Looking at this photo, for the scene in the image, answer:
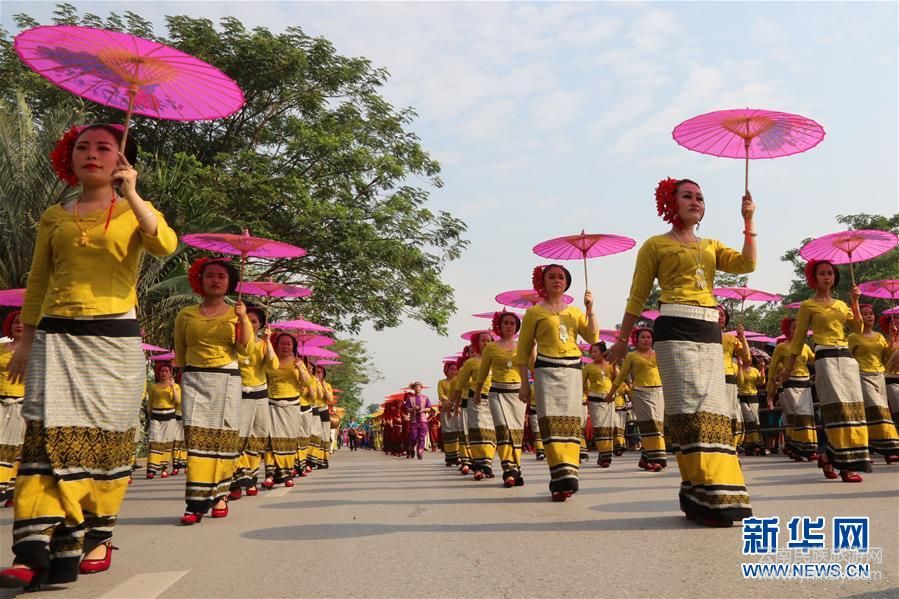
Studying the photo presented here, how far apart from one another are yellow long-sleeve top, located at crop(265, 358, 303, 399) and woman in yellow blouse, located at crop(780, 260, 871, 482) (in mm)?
6332

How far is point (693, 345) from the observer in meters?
5.74

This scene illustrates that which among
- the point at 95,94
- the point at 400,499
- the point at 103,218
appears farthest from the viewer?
the point at 400,499

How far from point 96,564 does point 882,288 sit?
12.0 meters

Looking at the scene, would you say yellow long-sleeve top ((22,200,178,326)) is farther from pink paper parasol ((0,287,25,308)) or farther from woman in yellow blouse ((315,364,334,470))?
woman in yellow blouse ((315,364,334,470))

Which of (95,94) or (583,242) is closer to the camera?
(95,94)

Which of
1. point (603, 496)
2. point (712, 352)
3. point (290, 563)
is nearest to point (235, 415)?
point (290, 563)

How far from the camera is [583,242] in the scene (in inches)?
377

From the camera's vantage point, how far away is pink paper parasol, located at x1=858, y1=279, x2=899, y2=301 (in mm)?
12253

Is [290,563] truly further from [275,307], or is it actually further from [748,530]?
[275,307]

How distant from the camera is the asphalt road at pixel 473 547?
383 centimetres

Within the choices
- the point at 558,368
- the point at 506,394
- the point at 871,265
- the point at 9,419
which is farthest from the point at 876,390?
the point at 871,265

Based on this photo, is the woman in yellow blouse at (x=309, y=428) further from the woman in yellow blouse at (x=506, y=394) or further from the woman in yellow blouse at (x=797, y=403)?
the woman in yellow blouse at (x=797, y=403)

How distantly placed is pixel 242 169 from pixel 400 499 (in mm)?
17307

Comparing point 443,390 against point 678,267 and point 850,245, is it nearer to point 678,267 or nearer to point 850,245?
point 850,245
